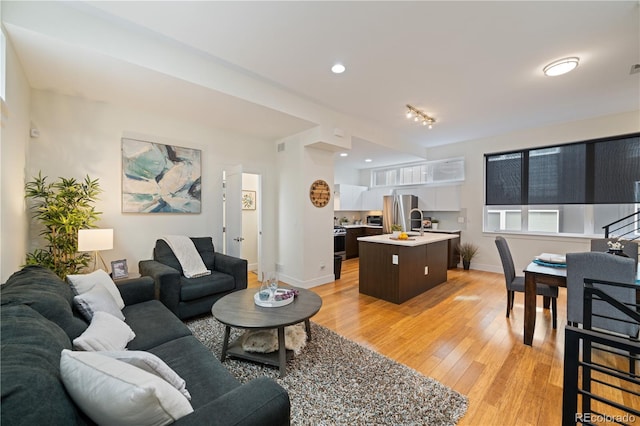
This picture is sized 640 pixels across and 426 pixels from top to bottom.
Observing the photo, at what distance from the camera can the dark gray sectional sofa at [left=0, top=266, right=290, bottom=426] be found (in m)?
0.72

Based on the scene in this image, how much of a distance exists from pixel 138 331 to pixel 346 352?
1673 mm

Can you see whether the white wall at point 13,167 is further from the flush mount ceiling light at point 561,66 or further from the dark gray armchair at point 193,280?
the flush mount ceiling light at point 561,66

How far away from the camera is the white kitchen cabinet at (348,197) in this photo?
7.30m

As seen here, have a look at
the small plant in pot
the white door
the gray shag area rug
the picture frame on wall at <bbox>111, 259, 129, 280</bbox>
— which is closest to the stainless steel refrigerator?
the small plant in pot

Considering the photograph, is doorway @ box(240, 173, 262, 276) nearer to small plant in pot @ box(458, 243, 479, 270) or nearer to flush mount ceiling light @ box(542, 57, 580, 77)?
small plant in pot @ box(458, 243, 479, 270)

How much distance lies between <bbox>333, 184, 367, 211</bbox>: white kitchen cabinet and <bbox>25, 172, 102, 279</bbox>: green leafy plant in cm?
536

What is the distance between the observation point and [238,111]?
11.4 ft

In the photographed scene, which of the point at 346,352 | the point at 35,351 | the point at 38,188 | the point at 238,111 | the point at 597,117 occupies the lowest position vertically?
the point at 346,352

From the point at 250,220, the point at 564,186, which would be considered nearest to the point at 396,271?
the point at 250,220

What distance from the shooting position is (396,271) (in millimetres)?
3576

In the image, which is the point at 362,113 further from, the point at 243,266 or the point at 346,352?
the point at 346,352

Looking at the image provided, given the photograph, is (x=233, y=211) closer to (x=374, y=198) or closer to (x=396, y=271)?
(x=396, y=271)

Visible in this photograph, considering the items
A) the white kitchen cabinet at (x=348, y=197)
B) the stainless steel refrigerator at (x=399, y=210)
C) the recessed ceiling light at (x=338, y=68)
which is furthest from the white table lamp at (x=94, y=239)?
the stainless steel refrigerator at (x=399, y=210)

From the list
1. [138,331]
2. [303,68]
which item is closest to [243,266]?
[138,331]
